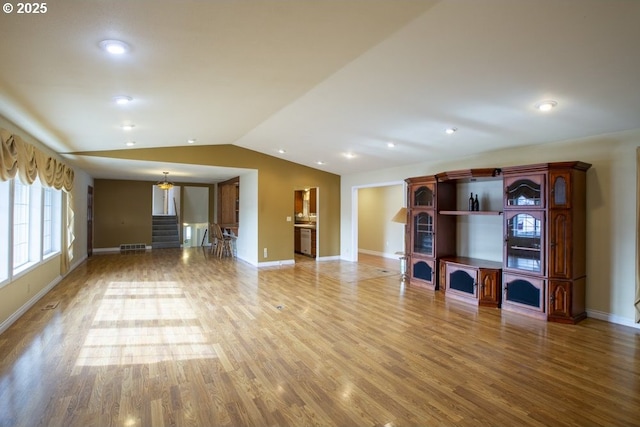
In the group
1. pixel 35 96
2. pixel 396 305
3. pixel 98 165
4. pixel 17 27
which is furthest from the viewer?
pixel 98 165

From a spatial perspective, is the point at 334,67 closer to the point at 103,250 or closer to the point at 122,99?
the point at 122,99

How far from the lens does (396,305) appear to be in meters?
4.72

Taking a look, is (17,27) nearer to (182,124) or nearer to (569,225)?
(182,124)

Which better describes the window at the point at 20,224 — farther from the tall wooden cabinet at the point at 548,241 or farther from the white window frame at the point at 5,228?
the tall wooden cabinet at the point at 548,241

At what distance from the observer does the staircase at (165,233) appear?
37.3 feet

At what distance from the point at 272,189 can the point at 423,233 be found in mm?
3896

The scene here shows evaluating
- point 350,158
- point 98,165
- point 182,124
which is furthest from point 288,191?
point 98,165

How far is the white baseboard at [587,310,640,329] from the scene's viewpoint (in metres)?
3.87

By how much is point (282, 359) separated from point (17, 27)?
3.04 meters

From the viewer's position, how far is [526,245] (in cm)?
445

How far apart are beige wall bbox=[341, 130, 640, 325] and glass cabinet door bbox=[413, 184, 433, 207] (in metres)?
1.77

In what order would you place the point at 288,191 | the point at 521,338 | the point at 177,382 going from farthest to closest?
the point at 288,191 → the point at 521,338 → the point at 177,382

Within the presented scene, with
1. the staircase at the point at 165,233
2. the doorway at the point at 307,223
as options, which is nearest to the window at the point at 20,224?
the doorway at the point at 307,223

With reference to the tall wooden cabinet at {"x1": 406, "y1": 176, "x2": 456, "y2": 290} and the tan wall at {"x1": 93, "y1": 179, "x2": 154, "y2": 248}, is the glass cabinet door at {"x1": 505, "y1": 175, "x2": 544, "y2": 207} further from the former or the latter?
the tan wall at {"x1": 93, "y1": 179, "x2": 154, "y2": 248}
